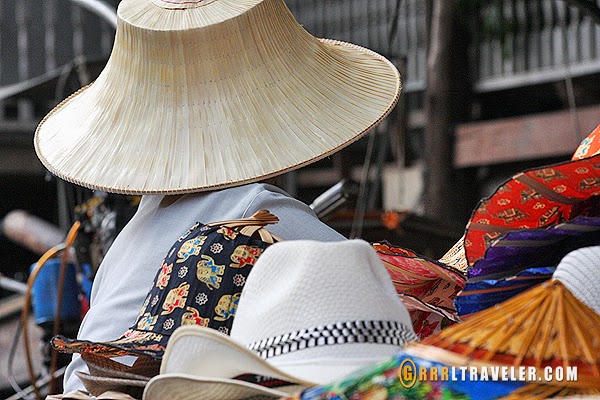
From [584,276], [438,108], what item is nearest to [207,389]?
[584,276]

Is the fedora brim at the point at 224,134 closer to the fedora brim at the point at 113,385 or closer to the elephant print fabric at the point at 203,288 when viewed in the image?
the elephant print fabric at the point at 203,288

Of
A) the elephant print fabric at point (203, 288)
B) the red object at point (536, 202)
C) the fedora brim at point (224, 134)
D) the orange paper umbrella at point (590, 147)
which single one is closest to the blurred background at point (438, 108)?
the fedora brim at point (224, 134)

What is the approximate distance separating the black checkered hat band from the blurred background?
2.34m

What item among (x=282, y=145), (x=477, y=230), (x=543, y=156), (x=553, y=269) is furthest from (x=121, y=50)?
(x=543, y=156)

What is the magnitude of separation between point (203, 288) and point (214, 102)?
495 millimetres

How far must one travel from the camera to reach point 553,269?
106 cm

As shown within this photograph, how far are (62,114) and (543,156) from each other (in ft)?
9.07

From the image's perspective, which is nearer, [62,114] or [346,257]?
[346,257]

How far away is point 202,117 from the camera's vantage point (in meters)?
1.65

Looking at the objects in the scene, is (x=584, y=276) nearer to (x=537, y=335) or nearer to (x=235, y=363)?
(x=537, y=335)

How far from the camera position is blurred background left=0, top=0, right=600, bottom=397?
374 cm

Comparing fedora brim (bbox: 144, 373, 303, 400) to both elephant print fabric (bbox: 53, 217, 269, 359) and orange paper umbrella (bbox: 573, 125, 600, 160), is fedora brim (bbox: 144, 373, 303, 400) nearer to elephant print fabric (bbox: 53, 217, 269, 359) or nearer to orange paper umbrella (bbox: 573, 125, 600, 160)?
elephant print fabric (bbox: 53, 217, 269, 359)

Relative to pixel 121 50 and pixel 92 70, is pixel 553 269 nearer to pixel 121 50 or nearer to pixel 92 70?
pixel 121 50

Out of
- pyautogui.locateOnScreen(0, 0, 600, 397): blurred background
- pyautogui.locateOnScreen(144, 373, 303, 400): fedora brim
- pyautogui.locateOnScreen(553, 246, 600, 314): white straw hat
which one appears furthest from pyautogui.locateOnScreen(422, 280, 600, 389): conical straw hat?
pyautogui.locateOnScreen(0, 0, 600, 397): blurred background
